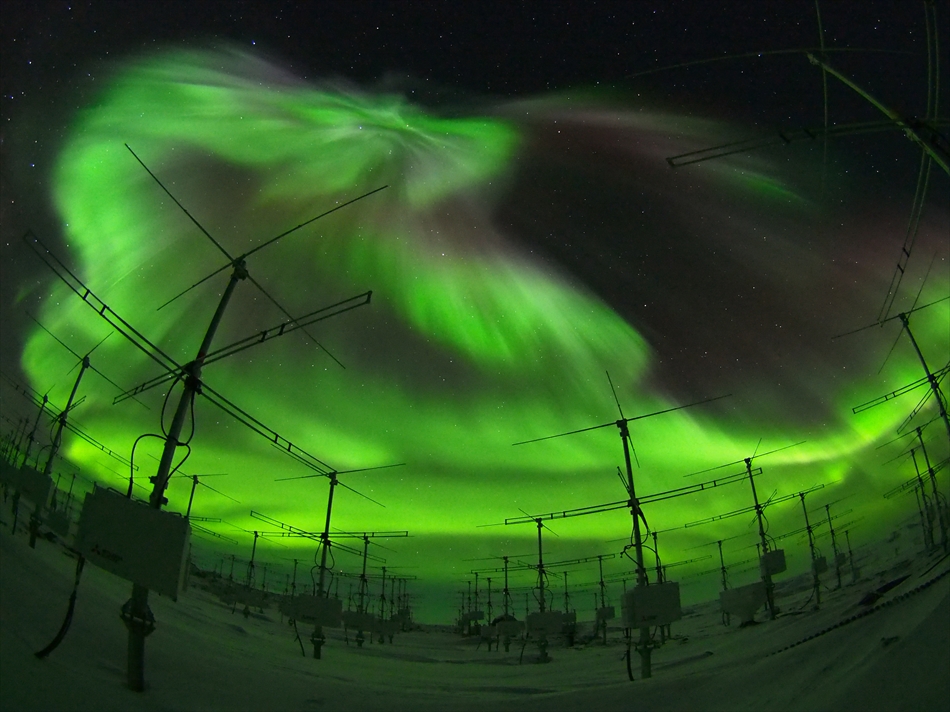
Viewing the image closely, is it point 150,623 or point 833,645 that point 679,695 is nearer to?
point 833,645

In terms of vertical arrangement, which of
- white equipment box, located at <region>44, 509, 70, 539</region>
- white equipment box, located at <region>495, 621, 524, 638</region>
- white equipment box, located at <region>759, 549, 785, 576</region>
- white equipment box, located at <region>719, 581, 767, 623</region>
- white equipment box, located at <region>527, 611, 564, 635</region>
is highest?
white equipment box, located at <region>44, 509, 70, 539</region>

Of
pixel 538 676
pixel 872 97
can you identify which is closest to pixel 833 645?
pixel 872 97

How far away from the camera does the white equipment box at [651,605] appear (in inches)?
601

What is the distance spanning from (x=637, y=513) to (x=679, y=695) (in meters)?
7.56

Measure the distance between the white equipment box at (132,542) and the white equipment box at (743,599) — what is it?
1406 inches

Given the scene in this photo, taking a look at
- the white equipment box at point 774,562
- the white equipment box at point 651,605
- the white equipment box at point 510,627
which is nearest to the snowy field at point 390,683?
the white equipment box at point 651,605

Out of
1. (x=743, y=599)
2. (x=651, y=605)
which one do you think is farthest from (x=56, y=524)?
(x=743, y=599)

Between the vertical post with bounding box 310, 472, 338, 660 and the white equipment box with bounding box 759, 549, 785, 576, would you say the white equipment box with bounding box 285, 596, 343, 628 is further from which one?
the white equipment box with bounding box 759, 549, 785, 576

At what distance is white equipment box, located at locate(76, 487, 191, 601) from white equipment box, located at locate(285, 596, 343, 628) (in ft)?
59.1

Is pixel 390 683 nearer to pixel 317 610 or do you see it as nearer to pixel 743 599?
pixel 317 610

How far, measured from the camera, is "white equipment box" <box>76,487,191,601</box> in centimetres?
792

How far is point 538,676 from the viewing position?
882 inches

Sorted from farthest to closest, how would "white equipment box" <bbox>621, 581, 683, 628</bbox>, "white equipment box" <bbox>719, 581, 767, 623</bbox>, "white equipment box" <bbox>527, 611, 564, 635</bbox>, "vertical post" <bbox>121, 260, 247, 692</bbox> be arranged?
"white equipment box" <bbox>527, 611, 564, 635</bbox>
"white equipment box" <bbox>719, 581, 767, 623</bbox>
"white equipment box" <bbox>621, 581, 683, 628</bbox>
"vertical post" <bbox>121, 260, 247, 692</bbox>

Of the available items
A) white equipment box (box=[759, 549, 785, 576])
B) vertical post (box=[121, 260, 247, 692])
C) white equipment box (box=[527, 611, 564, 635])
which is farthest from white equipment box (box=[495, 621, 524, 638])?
vertical post (box=[121, 260, 247, 692])
